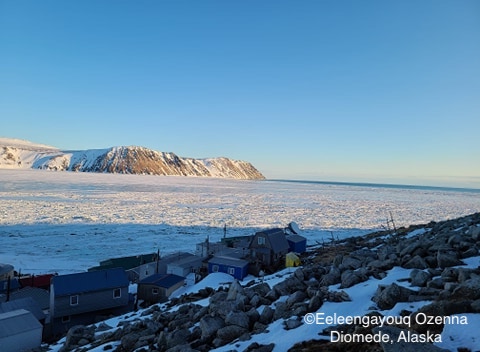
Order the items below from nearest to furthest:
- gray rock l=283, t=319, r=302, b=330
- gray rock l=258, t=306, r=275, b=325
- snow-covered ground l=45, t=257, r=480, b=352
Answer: snow-covered ground l=45, t=257, r=480, b=352, gray rock l=283, t=319, r=302, b=330, gray rock l=258, t=306, r=275, b=325

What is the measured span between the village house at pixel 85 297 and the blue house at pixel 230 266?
7.67 metres

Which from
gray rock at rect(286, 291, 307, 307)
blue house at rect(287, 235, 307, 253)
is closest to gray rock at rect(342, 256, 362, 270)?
gray rock at rect(286, 291, 307, 307)

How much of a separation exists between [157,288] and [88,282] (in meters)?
4.80

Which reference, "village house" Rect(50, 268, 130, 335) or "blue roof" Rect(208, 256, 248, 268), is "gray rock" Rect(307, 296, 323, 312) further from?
"blue roof" Rect(208, 256, 248, 268)

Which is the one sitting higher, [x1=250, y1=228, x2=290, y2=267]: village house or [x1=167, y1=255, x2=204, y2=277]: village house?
[x1=250, y1=228, x2=290, y2=267]: village house

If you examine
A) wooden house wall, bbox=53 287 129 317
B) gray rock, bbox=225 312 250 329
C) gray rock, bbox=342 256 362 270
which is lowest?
wooden house wall, bbox=53 287 129 317

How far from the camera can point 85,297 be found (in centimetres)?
2173

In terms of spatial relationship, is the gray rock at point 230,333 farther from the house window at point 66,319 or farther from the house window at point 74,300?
the house window at point 66,319

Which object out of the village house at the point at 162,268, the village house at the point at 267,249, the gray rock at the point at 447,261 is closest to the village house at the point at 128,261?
the village house at the point at 162,268

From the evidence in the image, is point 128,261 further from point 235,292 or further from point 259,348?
point 259,348

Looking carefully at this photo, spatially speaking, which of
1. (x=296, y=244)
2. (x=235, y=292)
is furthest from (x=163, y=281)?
(x=296, y=244)

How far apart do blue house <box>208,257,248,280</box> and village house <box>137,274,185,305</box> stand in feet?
11.6

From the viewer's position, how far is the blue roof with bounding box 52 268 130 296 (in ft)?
69.2

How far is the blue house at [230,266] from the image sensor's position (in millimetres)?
27156
